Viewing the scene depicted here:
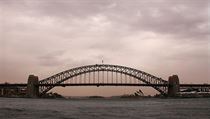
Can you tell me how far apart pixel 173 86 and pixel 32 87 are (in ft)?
155

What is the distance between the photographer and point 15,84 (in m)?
183

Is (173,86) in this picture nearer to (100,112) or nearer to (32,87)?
(32,87)

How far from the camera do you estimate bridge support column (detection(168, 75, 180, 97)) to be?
17601 cm

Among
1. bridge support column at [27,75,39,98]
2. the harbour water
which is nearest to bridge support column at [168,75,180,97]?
bridge support column at [27,75,39,98]

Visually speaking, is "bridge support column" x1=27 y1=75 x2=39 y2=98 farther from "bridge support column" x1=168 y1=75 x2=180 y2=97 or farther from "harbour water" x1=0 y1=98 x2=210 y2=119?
"harbour water" x1=0 y1=98 x2=210 y2=119

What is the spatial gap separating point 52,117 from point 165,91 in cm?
13619

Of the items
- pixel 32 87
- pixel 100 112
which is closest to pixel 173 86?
pixel 32 87

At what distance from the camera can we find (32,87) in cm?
17338

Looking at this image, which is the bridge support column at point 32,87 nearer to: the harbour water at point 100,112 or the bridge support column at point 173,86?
the bridge support column at point 173,86

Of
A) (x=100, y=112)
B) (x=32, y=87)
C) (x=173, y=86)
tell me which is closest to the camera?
(x=100, y=112)

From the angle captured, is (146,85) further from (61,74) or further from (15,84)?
(15,84)

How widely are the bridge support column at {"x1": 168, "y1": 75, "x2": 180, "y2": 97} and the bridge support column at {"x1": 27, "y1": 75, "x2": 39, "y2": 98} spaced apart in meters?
44.9

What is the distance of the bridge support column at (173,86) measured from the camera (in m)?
176

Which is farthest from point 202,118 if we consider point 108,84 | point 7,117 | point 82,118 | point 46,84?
point 46,84
